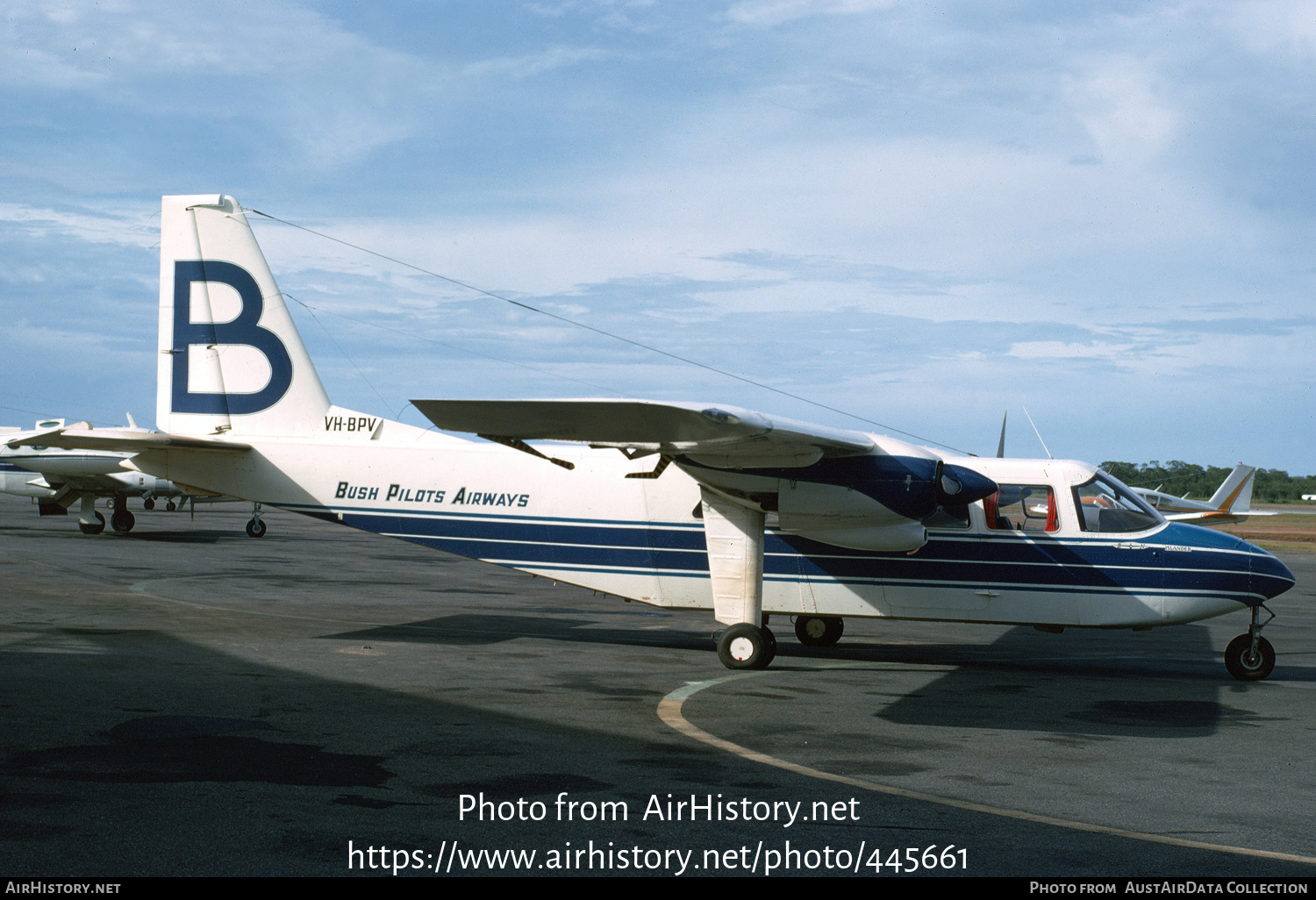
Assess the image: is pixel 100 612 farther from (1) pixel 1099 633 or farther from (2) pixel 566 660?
(1) pixel 1099 633

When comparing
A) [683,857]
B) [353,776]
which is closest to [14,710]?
[353,776]

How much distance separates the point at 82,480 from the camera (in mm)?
33031

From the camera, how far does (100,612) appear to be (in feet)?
52.0

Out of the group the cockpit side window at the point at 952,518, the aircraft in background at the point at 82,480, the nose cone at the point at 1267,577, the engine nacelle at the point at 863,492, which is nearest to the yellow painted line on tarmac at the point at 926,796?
the engine nacelle at the point at 863,492

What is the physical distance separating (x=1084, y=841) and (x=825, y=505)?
6.32 m

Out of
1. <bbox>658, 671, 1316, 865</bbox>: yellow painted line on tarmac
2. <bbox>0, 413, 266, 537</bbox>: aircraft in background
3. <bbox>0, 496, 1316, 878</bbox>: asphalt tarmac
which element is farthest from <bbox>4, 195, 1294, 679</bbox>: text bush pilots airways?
<bbox>0, 413, 266, 537</bbox>: aircraft in background

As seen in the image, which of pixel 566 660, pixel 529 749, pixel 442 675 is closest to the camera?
pixel 529 749

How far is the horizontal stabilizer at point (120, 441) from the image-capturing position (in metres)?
12.4

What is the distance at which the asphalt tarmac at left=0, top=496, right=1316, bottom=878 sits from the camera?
574 centimetres

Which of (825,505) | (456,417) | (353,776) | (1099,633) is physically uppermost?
(456,417)

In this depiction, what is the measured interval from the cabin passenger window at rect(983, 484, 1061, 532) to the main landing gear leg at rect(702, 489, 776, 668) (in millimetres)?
2999

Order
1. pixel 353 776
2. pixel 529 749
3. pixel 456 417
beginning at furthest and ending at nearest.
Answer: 1. pixel 456 417
2. pixel 529 749
3. pixel 353 776

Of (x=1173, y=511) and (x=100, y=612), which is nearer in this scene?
(x=100, y=612)

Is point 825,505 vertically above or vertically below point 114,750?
above
